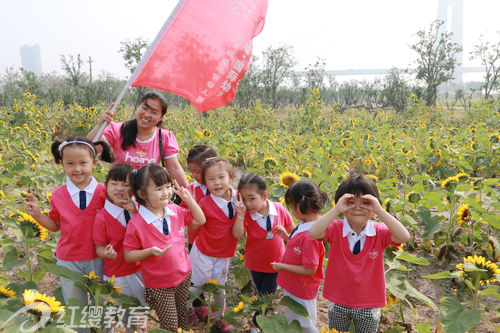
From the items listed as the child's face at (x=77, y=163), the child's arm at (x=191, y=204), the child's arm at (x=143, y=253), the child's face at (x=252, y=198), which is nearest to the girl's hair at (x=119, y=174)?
the child's face at (x=77, y=163)

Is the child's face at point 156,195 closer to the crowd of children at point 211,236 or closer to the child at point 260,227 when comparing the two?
the crowd of children at point 211,236

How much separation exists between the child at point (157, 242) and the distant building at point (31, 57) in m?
193

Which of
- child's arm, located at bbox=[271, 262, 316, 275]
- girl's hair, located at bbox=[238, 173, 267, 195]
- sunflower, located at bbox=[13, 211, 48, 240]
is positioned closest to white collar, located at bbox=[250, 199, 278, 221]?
girl's hair, located at bbox=[238, 173, 267, 195]

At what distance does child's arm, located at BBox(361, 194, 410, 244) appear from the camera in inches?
52.1

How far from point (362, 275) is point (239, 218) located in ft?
2.06

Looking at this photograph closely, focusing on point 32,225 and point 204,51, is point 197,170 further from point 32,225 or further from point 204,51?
point 32,225

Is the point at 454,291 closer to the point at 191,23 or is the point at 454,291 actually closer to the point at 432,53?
the point at 191,23

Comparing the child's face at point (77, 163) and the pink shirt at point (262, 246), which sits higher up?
the child's face at point (77, 163)

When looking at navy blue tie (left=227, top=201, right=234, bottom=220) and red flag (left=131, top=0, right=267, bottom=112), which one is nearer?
navy blue tie (left=227, top=201, right=234, bottom=220)

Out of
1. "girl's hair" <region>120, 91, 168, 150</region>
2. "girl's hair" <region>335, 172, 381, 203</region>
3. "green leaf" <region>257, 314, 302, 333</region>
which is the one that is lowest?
"green leaf" <region>257, 314, 302, 333</region>

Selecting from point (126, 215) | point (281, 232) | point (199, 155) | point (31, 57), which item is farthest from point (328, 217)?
point (31, 57)

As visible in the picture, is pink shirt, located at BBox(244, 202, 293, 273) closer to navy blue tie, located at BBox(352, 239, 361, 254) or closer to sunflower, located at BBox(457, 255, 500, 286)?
navy blue tie, located at BBox(352, 239, 361, 254)

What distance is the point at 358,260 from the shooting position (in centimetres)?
144

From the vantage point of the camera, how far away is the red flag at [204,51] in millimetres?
2061
